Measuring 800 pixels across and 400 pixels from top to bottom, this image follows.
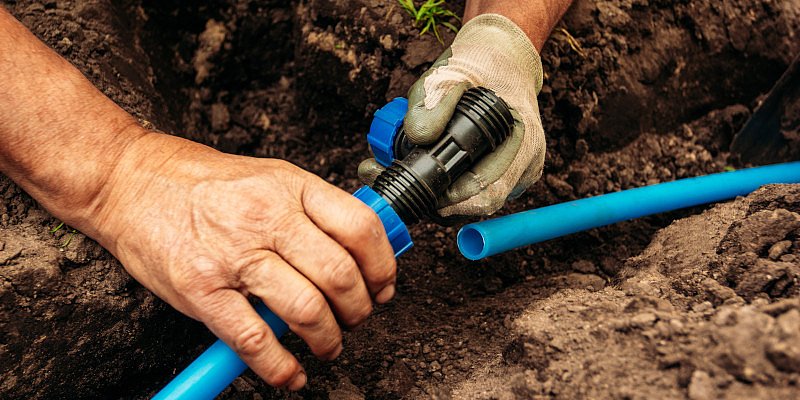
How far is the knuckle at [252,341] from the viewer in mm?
1179

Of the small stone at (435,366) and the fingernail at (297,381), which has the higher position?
the fingernail at (297,381)

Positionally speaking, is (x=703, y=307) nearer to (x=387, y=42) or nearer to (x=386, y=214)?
(x=386, y=214)

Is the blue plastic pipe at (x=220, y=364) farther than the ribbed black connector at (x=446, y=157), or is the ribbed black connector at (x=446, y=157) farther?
the ribbed black connector at (x=446, y=157)

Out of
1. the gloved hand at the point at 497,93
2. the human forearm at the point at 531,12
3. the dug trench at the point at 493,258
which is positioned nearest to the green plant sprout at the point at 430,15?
the dug trench at the point at 493,258

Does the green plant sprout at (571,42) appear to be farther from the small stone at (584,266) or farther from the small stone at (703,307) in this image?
the small stone at (703,307)

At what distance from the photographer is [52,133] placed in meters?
1.35

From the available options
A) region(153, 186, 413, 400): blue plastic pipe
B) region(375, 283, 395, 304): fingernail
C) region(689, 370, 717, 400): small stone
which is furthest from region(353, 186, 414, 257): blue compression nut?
region(689, 370, 717, 400): small stone

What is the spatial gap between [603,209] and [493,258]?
15.3 inches

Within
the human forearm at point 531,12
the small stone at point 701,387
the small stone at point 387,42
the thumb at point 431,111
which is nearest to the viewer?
the small stone at point 701,387

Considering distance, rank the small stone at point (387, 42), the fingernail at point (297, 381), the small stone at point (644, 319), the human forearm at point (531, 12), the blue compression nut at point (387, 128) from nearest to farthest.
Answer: the small stone at point (644, 319) → the fingernail at point (297, 381) → the blue compression nut at point (387, 128) → the human forearm at point (531, 12) → the small stone at point (387, 42)

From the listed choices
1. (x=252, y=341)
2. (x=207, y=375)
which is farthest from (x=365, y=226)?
(x=207, y=375)

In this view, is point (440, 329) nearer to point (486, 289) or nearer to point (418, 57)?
point (486, 289)

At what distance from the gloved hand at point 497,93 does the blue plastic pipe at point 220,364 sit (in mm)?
199

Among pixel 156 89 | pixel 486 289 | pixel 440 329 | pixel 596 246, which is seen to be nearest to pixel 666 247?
pixel 596 246
